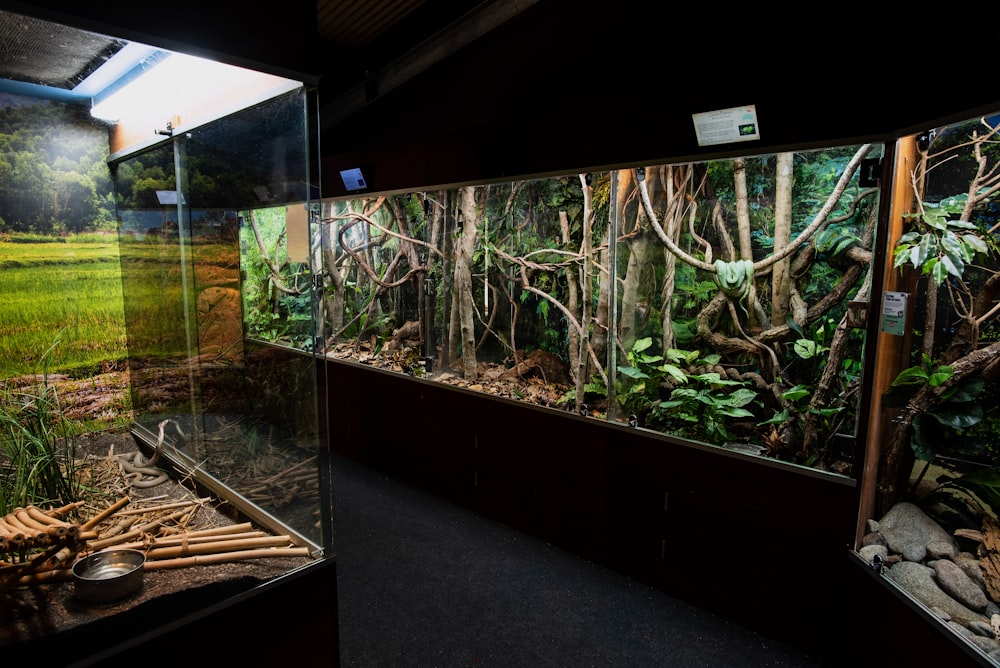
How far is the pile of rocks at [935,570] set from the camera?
5.66 ft

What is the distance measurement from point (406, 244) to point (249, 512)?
2652mm

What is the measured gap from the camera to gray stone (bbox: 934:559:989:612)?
69.7 inches

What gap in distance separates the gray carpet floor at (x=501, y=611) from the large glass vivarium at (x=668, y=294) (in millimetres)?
833

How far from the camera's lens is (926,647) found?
1.86 meters

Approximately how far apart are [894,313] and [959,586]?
0.93 metres

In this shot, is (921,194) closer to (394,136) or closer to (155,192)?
(155,192)

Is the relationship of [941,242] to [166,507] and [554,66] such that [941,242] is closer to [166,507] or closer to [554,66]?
[554,66]

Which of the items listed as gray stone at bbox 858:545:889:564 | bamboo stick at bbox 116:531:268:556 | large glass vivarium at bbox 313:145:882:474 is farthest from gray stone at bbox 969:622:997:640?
bamboo stick at bbox 116:531:268:556

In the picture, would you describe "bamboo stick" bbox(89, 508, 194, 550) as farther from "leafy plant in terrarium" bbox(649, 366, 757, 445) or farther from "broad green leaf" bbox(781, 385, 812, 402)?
"broad green leaf" bbox(781, 385, 812, 402)

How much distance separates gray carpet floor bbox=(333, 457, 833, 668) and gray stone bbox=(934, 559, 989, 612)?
730 mm

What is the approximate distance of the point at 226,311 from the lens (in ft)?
7.20

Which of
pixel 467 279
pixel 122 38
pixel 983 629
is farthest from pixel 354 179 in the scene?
pixel 983 629

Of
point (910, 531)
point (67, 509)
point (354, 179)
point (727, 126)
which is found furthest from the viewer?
point (354, 179)

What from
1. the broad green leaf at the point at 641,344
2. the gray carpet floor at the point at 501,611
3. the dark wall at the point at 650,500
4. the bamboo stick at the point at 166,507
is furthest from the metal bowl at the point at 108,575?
the broad green leaf at the point at 641,344
